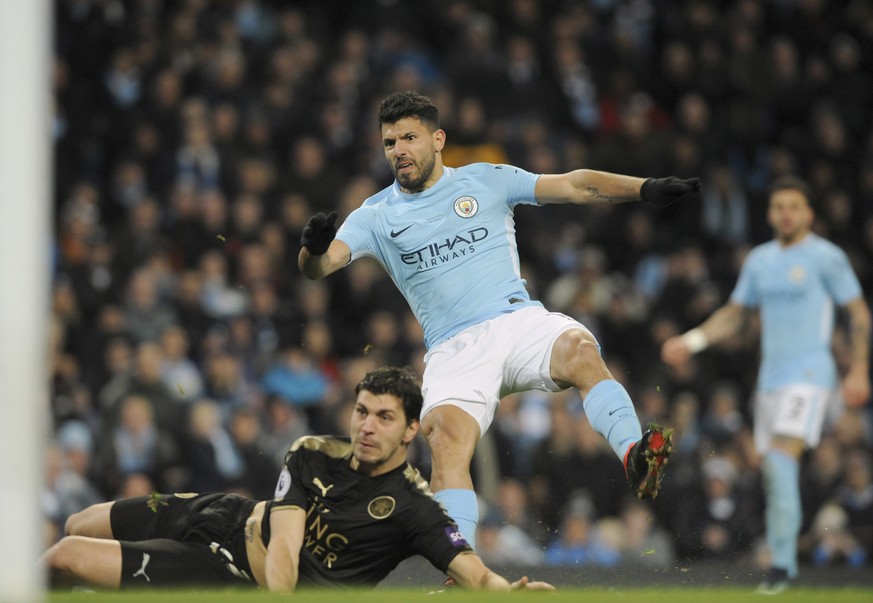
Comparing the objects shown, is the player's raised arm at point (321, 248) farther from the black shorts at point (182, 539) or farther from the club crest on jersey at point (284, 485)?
the black shorts at point (182, 539)

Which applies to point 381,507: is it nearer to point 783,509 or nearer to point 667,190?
point 667,190

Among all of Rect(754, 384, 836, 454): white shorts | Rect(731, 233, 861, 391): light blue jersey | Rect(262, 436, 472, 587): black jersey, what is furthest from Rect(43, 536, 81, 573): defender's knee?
Rect(731, 233, 861, 391): light blue jersey

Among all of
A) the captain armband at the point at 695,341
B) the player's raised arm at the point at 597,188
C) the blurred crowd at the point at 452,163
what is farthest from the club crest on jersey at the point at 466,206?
the blurred crowd at the point at 452,163

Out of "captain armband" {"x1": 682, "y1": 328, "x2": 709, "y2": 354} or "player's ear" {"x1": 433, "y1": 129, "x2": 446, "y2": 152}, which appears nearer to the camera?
"player's ear" {"x1": 433, "y1": 129, "x2": 446, "y2": 152}

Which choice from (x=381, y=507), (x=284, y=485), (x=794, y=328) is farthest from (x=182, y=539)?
(x=794, y=328)

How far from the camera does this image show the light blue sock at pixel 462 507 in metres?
6.10

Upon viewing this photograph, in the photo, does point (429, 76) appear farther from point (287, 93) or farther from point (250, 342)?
point (250, 342)

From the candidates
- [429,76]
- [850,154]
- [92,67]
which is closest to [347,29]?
[429,76]

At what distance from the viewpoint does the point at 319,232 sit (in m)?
6.04

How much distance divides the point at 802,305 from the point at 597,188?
111 inches

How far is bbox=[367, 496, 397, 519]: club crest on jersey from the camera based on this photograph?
5.85m

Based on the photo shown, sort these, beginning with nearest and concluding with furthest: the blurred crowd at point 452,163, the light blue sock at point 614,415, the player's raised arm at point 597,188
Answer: the light blue sock at point 614,415 → the player's raised arm at point 597,188 → the blurred crowd at point 452,163

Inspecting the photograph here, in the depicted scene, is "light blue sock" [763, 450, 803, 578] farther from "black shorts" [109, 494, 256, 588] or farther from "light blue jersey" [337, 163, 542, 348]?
"black shorts" [109, 494, 256, 588]

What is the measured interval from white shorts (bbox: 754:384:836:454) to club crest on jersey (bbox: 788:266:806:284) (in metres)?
0.66
